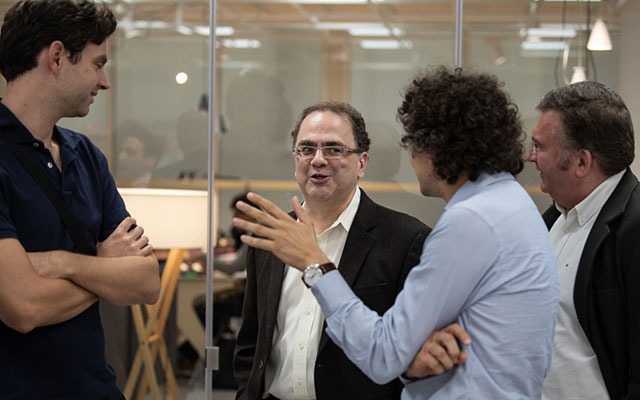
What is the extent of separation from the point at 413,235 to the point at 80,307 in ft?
3.55

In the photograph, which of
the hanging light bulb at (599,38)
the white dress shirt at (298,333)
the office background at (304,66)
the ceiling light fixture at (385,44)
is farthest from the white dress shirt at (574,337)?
the ceiling light fixture at (385,44)

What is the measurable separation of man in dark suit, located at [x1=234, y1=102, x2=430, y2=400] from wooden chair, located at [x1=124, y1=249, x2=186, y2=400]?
1129 millimetres

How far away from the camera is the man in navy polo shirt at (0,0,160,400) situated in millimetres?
2254

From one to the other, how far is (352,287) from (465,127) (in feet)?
2.74

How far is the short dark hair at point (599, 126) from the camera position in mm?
2693

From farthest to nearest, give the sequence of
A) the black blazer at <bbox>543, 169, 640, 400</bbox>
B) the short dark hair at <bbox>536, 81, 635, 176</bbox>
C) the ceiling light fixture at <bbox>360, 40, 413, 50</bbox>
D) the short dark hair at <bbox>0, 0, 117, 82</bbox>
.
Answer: the ceiling light fixture at <bbox>360, 40, 413, 50</bbox> < the short dark hair at <bbox>536, 81, 635, 176</bbox> < the black blazer at <bbox>543, 169, 640, 400</bbox> < the short dark hair at <bbox>0, 0, 117, 82</bbox>

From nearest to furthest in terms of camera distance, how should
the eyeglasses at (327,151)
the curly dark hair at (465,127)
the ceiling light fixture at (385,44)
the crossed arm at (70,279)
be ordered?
the curly dark hair at (465,127)
the crossed arm at (70,279)
the eyeglasses at (327,151)
the ceiling light fixture at (385,44)

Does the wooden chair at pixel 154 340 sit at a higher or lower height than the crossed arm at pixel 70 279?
lower

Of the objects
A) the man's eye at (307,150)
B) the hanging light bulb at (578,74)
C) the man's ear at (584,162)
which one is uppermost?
the hanging light bulb at (578,74)

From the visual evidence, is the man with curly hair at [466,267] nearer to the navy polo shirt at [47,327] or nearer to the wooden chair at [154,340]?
the navy polo shirt at [47,327]

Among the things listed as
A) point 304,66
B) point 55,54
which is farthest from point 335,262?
point 304,66

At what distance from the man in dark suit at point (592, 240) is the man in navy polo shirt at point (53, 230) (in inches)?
50.3

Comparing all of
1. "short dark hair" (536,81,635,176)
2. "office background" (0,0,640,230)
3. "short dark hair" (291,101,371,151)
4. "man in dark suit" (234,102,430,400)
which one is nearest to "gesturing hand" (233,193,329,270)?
"man in dark suit" (234,102,430,400)

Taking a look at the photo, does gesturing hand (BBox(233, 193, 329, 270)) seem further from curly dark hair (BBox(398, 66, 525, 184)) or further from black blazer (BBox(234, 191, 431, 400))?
black blazer (BBox(234, 191, 431, 400))
